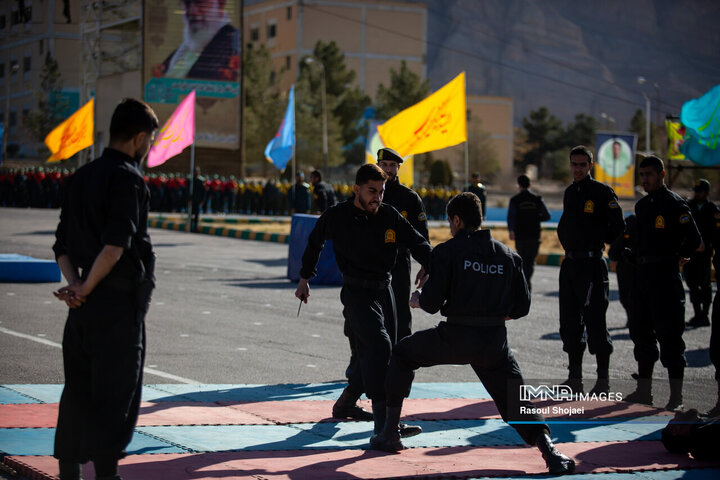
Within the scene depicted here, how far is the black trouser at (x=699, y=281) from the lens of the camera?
12.7 metres

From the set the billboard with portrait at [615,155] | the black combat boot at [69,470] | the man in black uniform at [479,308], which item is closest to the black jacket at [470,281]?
the man in black uniform at [479,308]

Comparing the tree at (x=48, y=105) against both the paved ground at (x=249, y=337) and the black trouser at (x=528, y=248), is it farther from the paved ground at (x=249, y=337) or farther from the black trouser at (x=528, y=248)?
the black trouser at (x=528, y=248)

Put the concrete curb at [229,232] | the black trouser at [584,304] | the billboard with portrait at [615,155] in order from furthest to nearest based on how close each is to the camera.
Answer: the billboard with portrait at [615,155]
the concrete curb at [229,232]
the black trouser at [584,304]

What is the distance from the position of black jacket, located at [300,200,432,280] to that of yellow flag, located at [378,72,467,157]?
23.8 ft

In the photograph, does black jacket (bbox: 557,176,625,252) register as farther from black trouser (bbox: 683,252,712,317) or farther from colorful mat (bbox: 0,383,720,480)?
black trouser (bbox: 683,252,712,317)

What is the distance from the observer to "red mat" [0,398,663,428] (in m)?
6.36

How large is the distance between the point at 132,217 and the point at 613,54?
164535 millimetres

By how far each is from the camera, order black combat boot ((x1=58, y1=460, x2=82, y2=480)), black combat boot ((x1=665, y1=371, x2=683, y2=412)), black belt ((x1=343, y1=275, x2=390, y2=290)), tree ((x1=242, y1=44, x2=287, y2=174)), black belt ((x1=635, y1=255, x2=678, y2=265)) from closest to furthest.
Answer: black combat boot ((x1=58, y1=460, x2=82, y2=480)) → black belt ((x1=343, y1=275, x2=390, y2=290)) → black combat boot ((x1=665, y1=371, x2=683, y2=412)) → black belt ((x1=635, y1=255, x2=678, y2=265)) → tree ((x1=242, y1=44, x2=287, y2=174))

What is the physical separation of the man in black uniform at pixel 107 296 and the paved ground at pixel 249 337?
10.9 feet

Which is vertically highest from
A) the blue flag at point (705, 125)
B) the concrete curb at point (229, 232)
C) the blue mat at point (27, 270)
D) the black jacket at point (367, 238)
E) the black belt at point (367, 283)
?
the blue flag at point (705, 125)

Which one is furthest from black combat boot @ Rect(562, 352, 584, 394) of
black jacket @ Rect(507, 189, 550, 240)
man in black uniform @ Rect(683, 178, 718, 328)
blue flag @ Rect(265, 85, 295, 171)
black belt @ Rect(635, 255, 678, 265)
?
blue flag @ Rect(265, 85, 295, 171)

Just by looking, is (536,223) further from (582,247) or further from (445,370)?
(582,247)

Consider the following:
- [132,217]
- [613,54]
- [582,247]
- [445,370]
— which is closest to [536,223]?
[445,370]

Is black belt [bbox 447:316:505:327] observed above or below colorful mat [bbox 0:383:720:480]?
above
